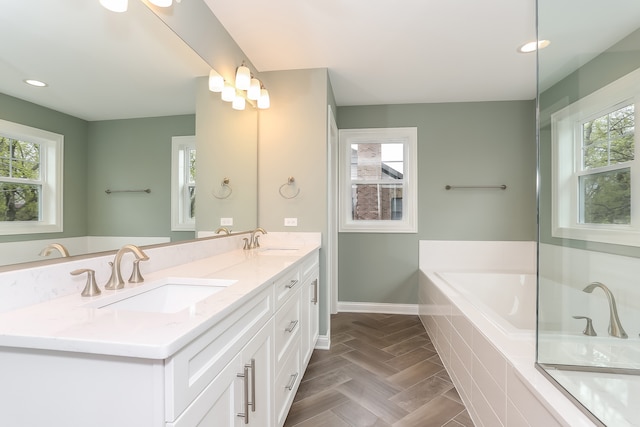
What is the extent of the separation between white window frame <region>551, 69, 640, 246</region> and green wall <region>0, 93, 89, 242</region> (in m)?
2.05

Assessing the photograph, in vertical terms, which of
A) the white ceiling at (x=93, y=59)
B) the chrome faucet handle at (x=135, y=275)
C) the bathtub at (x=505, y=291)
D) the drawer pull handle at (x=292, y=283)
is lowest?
the bathtub at (x=505, y=291)

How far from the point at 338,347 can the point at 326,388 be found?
588mm

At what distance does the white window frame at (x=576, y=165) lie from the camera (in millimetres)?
1419

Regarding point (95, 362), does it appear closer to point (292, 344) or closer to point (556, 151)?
point (292, 344)

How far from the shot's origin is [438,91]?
2973mm

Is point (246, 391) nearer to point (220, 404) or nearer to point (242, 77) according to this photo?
point (220, 404)

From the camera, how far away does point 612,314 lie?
142 centimetres

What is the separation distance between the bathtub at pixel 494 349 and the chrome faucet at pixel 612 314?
358mm

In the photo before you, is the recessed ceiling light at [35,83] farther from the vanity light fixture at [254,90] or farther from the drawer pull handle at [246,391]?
the vanity light fixture at [254,90]

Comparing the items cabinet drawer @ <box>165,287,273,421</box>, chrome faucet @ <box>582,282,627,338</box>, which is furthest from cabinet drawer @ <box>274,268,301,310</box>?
chrome faucet @ <box>582,282,627,338</box>

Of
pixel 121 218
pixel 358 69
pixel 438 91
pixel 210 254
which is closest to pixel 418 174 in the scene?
pixel 438 91

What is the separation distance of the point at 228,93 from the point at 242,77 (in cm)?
15

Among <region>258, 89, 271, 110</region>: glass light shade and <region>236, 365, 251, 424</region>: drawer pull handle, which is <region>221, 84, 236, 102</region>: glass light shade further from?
<region>236, 365, 251, 424</region>: drawer pull handle

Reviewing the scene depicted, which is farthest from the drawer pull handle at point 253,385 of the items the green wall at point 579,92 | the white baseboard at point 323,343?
the white baseboard at point 323,343
